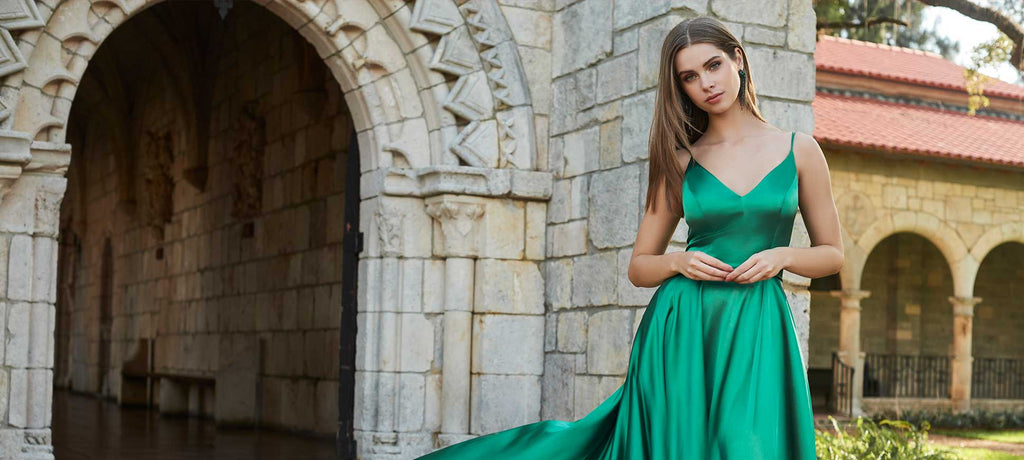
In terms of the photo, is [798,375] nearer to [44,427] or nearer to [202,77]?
[44,427]

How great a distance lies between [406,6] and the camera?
6699 millimetres

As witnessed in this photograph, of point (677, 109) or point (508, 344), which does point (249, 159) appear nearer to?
point (508, 344)

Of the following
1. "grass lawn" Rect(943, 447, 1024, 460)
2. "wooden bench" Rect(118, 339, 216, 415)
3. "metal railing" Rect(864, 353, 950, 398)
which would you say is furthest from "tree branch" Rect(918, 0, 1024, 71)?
"metal railing" Rect(864, 353, 950, 398)

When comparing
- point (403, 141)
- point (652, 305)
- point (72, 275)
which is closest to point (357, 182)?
point (403, 141)

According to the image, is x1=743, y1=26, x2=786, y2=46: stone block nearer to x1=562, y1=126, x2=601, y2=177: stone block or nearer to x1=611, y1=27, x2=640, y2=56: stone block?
x1=611, y1=27, x2=640, y2=56: stone block

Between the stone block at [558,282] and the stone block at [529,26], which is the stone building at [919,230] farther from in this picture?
the stone block at [558,282]

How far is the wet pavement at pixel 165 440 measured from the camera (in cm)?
938

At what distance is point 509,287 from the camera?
6711mm

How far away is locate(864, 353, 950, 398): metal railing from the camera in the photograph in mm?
17969

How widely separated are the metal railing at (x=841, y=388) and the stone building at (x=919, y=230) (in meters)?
0.11

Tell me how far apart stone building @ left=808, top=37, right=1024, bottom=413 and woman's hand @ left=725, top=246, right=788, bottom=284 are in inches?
475

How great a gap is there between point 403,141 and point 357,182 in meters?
0.54

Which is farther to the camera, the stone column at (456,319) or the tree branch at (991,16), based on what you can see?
the tree branch at (991,16)

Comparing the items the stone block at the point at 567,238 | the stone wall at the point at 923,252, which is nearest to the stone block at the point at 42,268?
the stone block at the point at 567,238
